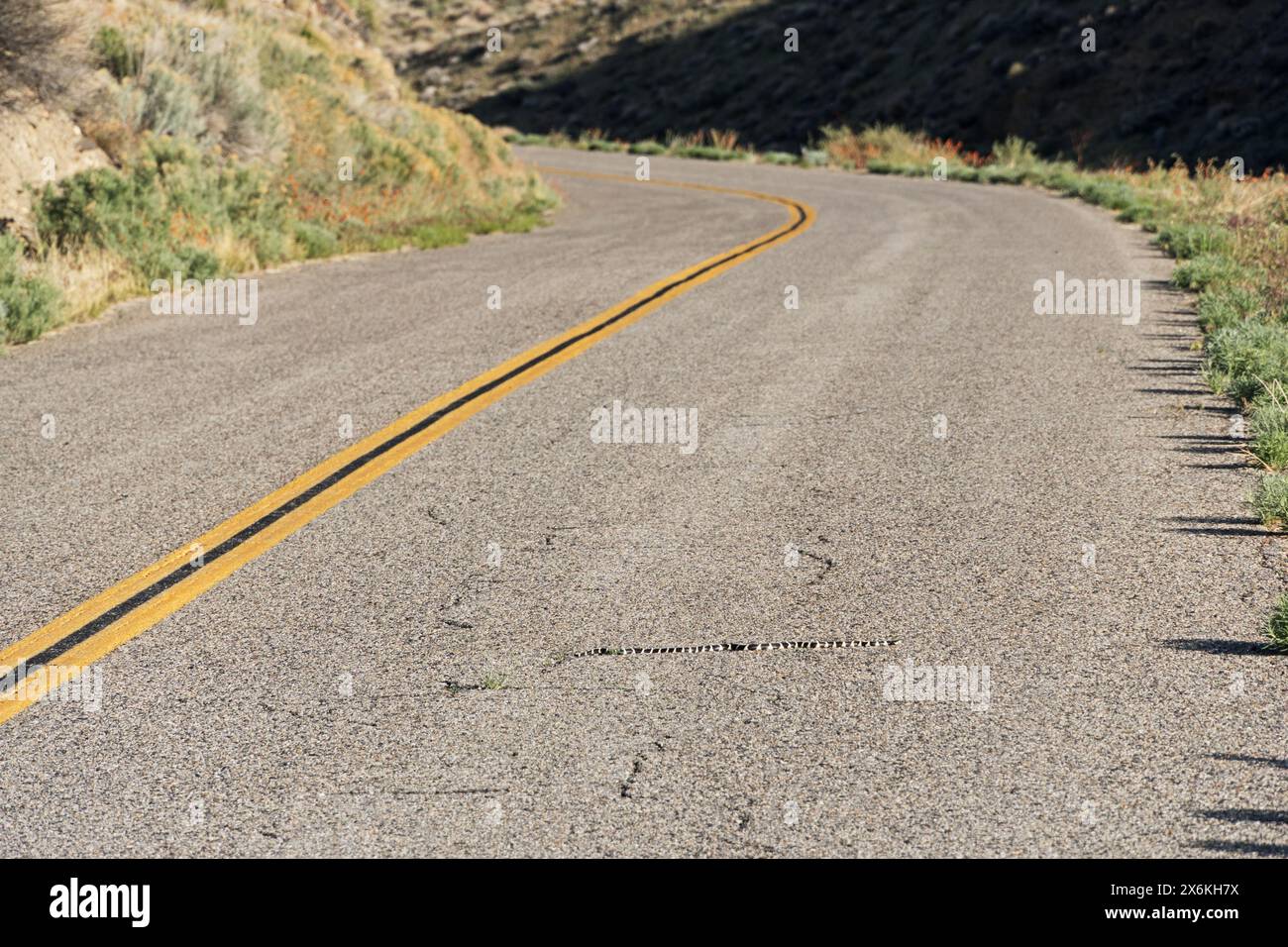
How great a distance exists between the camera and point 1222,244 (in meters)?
16.5

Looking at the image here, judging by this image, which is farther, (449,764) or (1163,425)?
(1163,425)

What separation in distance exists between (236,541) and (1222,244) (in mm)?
12757

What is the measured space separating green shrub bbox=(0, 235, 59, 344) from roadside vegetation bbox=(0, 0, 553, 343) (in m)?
0.01

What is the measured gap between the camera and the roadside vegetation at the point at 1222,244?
335 inches

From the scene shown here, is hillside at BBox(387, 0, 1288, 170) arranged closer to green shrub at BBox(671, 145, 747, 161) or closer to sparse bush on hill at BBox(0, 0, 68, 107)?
green shrub at BBox(671, 145, 747, 161)

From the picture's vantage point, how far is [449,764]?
466 cm

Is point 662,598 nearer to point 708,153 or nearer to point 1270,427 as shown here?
point 1270,427

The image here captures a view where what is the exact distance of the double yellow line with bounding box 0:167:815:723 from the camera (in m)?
5.47

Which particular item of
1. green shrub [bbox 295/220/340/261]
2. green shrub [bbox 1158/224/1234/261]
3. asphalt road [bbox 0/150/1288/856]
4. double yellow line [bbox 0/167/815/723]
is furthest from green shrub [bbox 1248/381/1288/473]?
green shrub [bbox 295/220/340/261]

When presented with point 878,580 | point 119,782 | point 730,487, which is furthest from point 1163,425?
point 119,782

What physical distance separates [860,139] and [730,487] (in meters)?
33.9

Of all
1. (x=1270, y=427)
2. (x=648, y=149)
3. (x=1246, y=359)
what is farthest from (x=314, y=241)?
(x=648, y=149)
